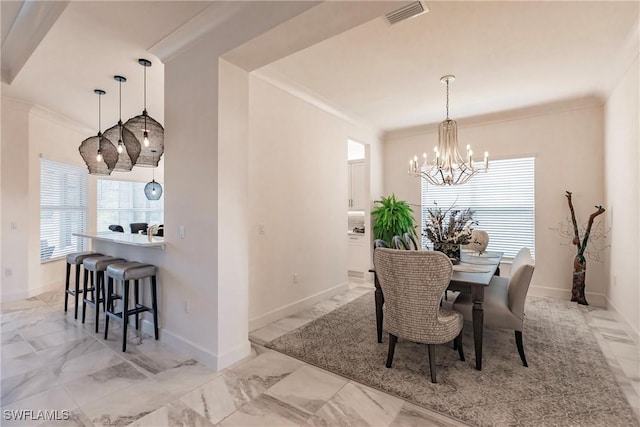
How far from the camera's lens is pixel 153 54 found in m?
3.00

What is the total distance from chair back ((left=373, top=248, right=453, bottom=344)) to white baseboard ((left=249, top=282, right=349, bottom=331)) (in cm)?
163

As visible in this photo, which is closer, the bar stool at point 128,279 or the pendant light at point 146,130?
the bar stool at point 128,279

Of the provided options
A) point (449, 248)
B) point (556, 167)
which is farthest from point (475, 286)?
point (556, 167)

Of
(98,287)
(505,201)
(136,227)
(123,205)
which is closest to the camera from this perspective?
(98,287)

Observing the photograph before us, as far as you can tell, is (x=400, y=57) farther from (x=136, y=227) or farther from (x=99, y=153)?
(x=136, y=227)

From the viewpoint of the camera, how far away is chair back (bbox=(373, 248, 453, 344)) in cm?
222

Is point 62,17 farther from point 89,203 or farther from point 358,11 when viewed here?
point 89,203

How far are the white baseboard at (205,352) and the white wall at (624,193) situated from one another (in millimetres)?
3853

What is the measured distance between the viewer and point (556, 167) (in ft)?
15.2

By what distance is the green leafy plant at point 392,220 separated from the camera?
5.35m

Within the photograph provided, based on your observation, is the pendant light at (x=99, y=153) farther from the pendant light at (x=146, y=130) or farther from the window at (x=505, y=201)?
the window at (x=505, y=201)

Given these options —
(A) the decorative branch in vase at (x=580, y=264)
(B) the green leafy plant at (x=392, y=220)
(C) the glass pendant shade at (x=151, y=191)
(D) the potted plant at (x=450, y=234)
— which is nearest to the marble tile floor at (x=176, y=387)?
(A) the decorative branch in vase at (x=580, y=264)

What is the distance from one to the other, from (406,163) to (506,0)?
3.65 meters

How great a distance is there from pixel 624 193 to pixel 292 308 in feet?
13.2
